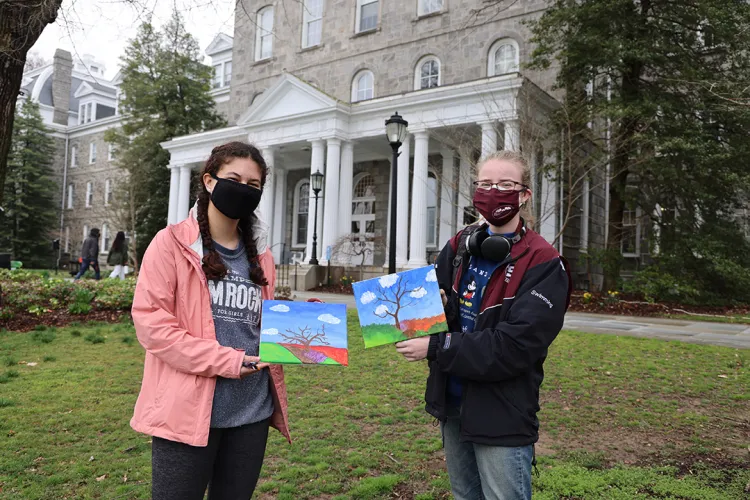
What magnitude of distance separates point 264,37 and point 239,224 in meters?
30.0

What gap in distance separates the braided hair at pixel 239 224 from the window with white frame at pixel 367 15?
25.2 m

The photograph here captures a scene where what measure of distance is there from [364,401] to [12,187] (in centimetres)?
4352

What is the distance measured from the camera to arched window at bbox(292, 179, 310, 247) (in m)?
26.8

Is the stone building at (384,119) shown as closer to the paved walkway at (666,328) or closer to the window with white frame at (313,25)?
the window with white frame at (313,25)

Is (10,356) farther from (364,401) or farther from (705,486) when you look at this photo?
(705,486)

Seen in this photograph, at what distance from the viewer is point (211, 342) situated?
204cm

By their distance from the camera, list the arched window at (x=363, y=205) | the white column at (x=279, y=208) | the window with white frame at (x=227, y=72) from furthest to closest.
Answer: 1. the window with white frame at (x=227, y=72)
2. the white column at (x=279, y=208)
3. the arched window at (x=363, y=205)

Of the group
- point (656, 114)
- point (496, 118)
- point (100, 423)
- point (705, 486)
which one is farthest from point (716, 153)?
point (100, 423)

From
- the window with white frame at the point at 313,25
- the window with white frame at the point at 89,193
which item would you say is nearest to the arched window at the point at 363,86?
the window with white frame at the point at 313,25

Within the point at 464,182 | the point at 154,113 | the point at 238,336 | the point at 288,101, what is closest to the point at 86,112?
the point at 154,113

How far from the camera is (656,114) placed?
14797mm

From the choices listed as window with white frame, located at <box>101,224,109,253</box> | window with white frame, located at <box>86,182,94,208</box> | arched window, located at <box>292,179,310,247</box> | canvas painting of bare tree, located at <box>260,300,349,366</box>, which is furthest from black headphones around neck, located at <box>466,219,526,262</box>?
window with white frame, located at <box>86,182,94,208</box>

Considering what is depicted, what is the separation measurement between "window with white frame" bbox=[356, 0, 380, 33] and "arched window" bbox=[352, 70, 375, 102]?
2.15 m

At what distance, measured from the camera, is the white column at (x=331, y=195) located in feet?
66.2
